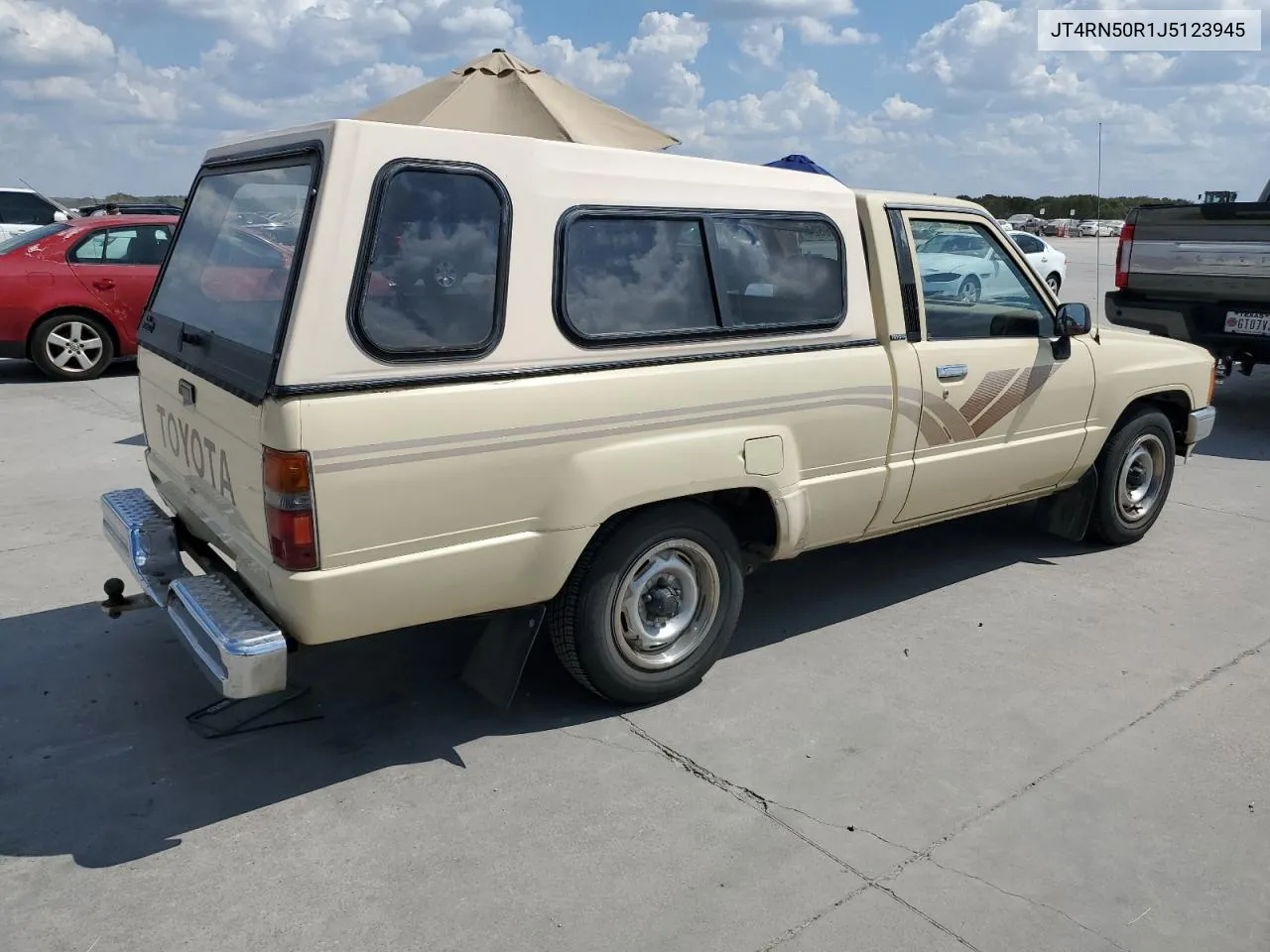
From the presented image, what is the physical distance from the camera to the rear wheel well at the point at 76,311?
33.9 feet

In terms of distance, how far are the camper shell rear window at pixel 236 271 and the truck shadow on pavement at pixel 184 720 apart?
132 centimetres

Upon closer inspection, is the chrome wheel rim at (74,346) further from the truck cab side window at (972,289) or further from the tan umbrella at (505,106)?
the truck cab side window at (972,289)

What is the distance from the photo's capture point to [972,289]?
4.80 meters

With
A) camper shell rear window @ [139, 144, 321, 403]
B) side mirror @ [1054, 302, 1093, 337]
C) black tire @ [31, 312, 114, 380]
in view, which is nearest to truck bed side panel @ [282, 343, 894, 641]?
camper shell rear window @ [139, 144, 321, 403]

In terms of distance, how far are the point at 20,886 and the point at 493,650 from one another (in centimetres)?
158

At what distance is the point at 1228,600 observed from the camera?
5.16 metres

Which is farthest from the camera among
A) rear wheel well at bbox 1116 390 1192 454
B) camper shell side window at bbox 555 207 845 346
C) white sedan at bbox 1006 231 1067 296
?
white sedan at bbox 1006 231 1067 296

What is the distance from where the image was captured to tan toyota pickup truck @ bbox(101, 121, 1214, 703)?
10.1 ft

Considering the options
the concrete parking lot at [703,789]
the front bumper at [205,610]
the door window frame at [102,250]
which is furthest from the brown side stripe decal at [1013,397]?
the door window frame at [102,250]

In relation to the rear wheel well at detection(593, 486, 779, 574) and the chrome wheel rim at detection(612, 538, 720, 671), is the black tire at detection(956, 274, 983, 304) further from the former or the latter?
the chrome wheel rim at detection(612, 538, 720, 671)

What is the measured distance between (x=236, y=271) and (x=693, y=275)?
163cm

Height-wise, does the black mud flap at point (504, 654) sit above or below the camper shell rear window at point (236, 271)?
below

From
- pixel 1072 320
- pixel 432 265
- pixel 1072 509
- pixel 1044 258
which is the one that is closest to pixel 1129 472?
pixel 1072 509

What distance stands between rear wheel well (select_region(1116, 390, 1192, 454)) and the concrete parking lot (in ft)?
3.37
